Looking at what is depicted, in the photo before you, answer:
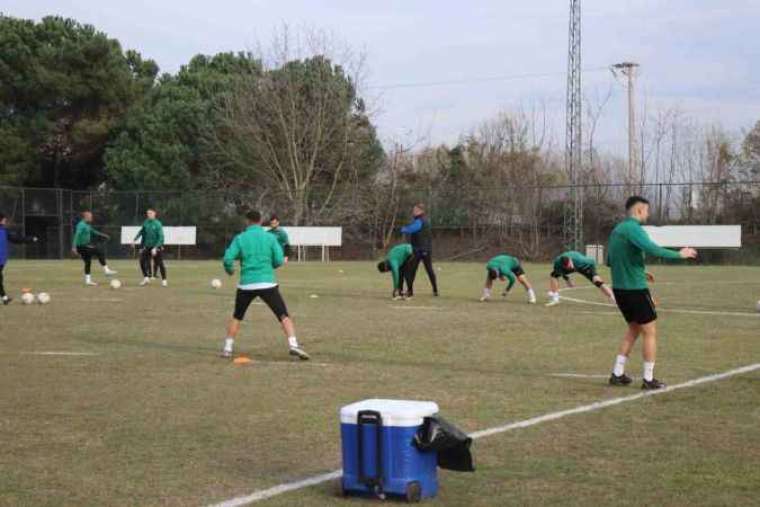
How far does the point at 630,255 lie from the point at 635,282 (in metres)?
0.28

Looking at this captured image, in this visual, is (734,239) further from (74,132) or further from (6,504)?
(6,504)

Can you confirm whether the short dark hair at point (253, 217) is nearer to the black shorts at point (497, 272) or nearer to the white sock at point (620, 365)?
the white sock at point (620, 365)

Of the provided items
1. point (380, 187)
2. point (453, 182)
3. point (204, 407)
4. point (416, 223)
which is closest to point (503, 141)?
point (453, 182)

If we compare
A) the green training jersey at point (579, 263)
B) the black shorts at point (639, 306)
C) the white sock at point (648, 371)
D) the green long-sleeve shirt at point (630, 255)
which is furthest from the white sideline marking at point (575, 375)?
the green training jersey at point (579, 263)

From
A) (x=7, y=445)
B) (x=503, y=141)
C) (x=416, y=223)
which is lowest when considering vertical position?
(x=7, y=445)

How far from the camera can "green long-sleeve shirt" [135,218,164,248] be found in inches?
1103

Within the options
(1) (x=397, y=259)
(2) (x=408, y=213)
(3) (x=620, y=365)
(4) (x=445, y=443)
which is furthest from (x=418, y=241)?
(2) (x=408, y=213)

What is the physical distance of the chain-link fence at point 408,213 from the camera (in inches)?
1895

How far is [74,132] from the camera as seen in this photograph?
59750mm

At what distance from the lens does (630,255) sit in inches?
411

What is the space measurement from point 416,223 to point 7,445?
15.9 meters

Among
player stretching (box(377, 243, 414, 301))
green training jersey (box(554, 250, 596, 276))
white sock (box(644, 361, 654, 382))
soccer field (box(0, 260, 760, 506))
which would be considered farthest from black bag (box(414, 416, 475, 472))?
player stretching (box(377, 243, 414, 301))

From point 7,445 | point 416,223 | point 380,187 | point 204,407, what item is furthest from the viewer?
point 380,187

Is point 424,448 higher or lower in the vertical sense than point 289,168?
lower
